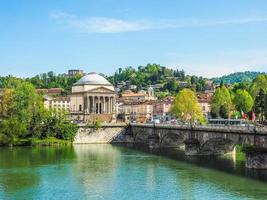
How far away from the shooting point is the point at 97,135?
104m

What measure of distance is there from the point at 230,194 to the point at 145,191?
6.90m

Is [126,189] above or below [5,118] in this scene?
below

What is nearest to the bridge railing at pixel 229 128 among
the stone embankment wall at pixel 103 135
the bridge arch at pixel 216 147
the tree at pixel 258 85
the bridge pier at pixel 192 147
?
the bridge pier at pixel 192 147

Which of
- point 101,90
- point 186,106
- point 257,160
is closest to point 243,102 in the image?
point 186,106

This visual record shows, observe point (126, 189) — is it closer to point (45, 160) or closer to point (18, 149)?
point (45, 160)

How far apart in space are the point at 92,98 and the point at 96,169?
7766 cm

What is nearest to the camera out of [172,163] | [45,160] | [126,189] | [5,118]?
[126,189]

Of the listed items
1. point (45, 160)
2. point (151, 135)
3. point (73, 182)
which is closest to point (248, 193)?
point (73, 182)

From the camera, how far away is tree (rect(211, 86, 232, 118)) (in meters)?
116

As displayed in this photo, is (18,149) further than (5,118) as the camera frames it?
No

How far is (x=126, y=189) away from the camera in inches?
1793

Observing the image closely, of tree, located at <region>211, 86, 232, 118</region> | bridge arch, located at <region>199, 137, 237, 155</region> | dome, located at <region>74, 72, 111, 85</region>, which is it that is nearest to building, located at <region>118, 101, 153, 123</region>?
dome, located at <region>74, 72, 111, 85</region>

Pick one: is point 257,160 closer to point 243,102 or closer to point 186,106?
point 186,106

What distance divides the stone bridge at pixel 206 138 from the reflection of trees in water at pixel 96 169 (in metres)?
9.52
